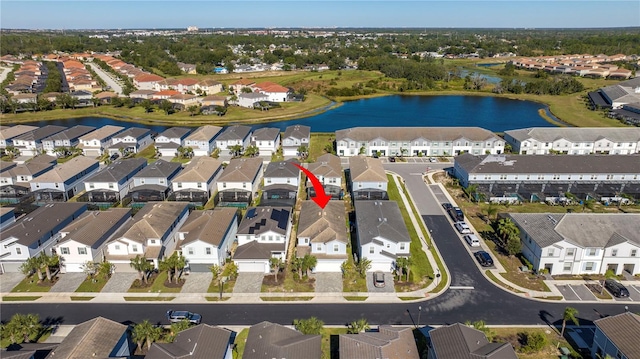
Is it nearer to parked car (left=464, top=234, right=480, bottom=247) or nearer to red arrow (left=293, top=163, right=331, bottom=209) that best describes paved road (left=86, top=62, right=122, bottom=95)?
red arrow (left=293, top=163, right=331, bottom=209)

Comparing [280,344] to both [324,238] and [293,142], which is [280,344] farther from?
[293,142]

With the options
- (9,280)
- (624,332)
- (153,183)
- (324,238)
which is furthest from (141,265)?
(624,332)

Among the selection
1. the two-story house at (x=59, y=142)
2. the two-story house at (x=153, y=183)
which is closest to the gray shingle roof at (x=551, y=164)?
the two-story house at (x=153, y=183)

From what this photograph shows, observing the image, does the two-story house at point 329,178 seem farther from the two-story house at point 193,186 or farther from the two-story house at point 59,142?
the two-story house at point 59,142

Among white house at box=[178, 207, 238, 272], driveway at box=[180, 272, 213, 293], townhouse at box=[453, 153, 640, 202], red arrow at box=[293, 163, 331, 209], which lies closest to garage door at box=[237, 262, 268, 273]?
white house at box=[178, 207, 238, 272]

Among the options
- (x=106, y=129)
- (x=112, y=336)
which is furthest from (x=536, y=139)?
(x=106, y=129)
